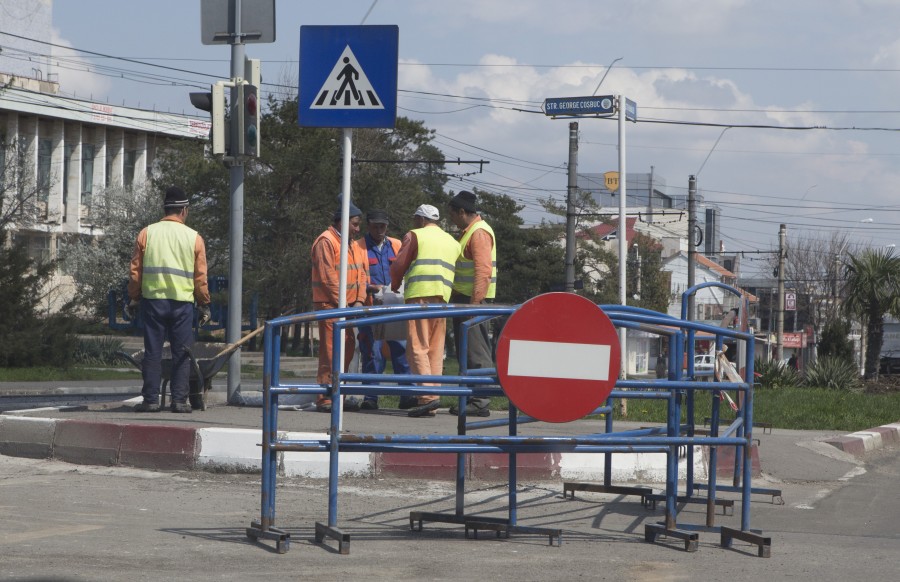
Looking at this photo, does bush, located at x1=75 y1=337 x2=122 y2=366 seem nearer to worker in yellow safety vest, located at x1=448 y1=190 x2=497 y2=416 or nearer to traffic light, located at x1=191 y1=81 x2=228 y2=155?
traffic light, located at x1=191 y1=81 x2=228 y2=155

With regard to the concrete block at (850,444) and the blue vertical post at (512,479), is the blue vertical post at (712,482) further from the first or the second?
the concrete block at (850,444)

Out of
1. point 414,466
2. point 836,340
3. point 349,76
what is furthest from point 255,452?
point 836,340

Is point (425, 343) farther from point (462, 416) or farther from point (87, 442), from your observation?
point (462, 416)

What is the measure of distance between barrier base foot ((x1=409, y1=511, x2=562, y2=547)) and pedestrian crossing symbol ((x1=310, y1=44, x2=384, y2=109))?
3.09 m

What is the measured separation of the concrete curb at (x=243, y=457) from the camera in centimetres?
803

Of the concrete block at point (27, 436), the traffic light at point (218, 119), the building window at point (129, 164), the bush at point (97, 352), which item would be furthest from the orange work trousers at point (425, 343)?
the building window at point (129, 164)

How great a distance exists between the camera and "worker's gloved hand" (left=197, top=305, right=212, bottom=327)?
35.1 feet

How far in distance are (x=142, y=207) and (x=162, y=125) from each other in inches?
793

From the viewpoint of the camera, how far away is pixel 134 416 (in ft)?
30.7

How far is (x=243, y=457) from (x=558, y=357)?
130 inches

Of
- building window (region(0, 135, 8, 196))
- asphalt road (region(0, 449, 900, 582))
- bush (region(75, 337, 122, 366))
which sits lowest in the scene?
bush (region(75, 337, 122, 366))

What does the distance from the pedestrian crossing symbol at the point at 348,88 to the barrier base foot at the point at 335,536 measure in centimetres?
336

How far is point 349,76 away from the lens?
804 centimetres

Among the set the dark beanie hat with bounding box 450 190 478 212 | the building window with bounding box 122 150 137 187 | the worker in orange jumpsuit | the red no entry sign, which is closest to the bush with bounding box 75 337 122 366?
the worker in orange jumpsuit
